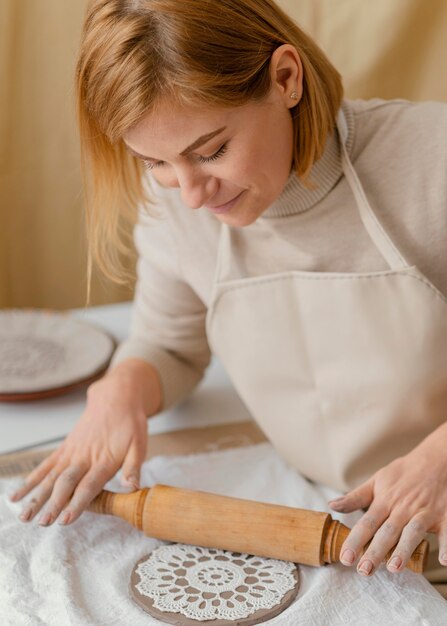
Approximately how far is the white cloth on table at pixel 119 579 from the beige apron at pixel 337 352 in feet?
0.23

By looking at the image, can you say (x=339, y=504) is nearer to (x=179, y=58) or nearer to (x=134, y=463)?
(x=134, y=463)

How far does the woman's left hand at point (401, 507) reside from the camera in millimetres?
991

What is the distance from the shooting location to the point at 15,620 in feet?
3.22

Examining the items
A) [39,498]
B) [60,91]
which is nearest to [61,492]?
[39,498]

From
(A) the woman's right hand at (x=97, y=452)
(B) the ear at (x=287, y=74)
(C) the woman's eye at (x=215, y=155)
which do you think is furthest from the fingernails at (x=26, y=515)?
(B) the ear at (x=287, y=74)

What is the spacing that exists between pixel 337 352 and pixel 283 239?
0.54ft

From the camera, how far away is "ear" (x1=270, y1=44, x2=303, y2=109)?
1086mm

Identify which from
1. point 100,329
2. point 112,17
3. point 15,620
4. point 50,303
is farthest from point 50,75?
point 15,620

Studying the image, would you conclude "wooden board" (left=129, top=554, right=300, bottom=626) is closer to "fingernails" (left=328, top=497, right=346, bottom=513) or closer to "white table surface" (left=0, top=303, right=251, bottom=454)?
"fingernails" (left=328, top=497, right=346, bottom=513)

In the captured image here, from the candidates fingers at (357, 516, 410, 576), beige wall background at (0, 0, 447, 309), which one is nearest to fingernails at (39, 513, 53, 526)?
fingers at (357, 516, 410, 576)

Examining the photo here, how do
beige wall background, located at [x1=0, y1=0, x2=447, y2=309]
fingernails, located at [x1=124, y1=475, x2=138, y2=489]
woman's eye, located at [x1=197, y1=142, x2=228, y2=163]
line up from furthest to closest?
beige wall background, located at [x1=0, y1=0, x2=447, y2=309] → fingernails, located at [x1=124, y1=475, x2=138, y2=489] → woman's eye, located at [x1=197, y1=142, x2=228, y2=163]

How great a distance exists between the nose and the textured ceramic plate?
20.7 inches

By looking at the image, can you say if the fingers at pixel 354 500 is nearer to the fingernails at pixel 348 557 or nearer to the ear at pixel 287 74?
the fingernails at pixel 348 557

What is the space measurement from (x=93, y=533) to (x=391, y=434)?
388 mm
